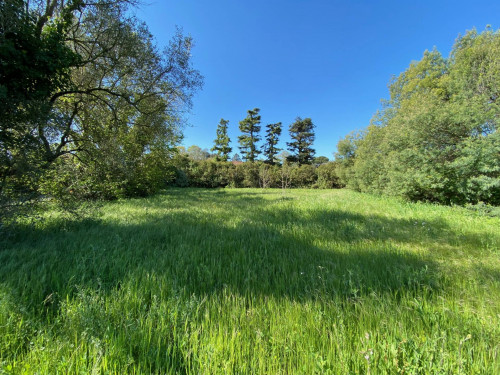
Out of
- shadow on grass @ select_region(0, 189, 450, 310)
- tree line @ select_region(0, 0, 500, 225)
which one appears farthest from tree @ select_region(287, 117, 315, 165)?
shadow on grass @ select_region(0, 189, 450, 310)

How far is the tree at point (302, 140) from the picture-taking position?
3694 cm

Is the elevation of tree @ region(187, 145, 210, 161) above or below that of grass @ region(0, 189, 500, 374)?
above

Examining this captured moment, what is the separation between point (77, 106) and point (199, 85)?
17.0 ft

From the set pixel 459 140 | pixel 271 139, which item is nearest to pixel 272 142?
pixel 271 139

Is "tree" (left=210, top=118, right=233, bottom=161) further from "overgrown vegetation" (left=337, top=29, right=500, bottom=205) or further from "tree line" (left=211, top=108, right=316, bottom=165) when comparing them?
"overgrown vegetation" (left=337, top=29, right=500, bottom=205)

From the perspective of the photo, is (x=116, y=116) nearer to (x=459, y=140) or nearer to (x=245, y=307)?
(x=245, y=307)

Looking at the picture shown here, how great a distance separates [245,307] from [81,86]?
886cm

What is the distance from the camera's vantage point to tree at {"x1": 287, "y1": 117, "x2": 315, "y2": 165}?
3694 cm

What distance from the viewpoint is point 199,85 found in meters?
9.04

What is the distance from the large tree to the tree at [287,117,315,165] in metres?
30.3

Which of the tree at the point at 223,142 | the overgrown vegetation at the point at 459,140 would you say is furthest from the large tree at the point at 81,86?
the tree at the point at 223,142

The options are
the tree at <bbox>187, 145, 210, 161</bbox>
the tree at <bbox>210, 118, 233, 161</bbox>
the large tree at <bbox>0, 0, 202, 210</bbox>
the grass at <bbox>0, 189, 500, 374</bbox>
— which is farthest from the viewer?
the tree at <bbox>187, 145, 210, 161</bbox>

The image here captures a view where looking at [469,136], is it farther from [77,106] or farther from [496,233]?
[77,106]

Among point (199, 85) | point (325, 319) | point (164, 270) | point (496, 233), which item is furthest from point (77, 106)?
point (496, 233)
